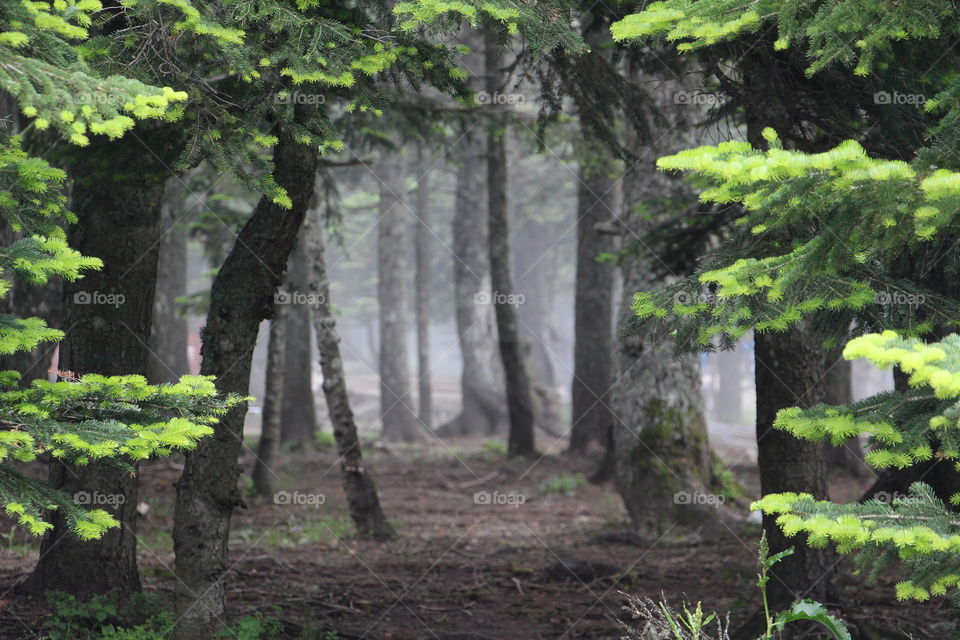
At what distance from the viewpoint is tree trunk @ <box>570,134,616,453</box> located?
52.0ft

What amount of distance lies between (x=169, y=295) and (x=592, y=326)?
779cm

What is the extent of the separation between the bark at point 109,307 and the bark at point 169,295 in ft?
7.47

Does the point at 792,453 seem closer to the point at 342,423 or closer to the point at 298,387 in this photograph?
the point at 342,423

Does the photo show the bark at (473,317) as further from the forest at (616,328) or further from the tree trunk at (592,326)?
the forest at (616,328)

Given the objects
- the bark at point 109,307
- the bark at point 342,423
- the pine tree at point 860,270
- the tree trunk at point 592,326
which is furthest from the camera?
the tree trunk at point 592,326

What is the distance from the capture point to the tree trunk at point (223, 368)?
557 centimetres

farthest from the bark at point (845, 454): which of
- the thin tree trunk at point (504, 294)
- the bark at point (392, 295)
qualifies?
the bark at point (392, 295)

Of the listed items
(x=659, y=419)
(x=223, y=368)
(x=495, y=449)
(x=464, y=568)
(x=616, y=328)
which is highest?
(x=616, y=328)

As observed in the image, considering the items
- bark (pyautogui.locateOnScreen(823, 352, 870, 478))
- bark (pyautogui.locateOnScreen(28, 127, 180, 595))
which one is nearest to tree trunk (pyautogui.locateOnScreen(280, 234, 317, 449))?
bark (pyautogui.locateOnScreen(823, 352, 870, 478))

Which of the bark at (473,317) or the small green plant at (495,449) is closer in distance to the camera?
the small green plant at (495,449)

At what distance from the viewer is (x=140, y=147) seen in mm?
5922

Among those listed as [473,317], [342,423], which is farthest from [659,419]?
[473,317]

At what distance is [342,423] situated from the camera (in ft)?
32.3

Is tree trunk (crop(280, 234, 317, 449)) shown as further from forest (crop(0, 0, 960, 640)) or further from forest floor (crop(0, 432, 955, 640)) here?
forest (crop(0, 0, 960, 640))
